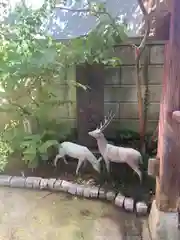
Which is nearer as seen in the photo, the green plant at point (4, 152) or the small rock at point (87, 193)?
the small rock at point (87, 193)

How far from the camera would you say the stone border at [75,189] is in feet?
5.90

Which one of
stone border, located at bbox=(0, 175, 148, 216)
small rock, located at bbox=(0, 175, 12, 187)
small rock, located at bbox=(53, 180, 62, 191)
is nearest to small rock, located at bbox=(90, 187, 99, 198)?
stone border, located at bbox=(0, 175, 148, 216)

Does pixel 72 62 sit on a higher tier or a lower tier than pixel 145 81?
higher

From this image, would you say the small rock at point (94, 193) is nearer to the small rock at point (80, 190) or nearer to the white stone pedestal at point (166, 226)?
the small rock at point (80, 190)

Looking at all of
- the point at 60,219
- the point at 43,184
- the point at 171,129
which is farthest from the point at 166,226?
the point at 43,184

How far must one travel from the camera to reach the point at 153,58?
2.23 meters

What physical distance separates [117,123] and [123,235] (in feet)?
3.34

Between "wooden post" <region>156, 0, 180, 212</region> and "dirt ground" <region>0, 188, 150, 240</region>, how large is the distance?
33 cm

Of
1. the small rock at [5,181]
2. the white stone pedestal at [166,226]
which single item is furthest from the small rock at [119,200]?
the small rock at [5,181]

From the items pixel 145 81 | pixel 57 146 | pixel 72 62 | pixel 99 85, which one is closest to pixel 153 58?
pixel 145 81

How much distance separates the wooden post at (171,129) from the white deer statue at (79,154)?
2.01 feet

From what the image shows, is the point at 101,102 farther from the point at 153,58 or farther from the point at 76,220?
the point at 76,220

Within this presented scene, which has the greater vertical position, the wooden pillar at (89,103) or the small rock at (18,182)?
the wooden pillar at (89,103)

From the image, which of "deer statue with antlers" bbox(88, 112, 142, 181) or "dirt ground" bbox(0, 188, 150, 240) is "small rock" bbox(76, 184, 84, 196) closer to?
"dirt ground" bbox(0, 188, 150, 240)
